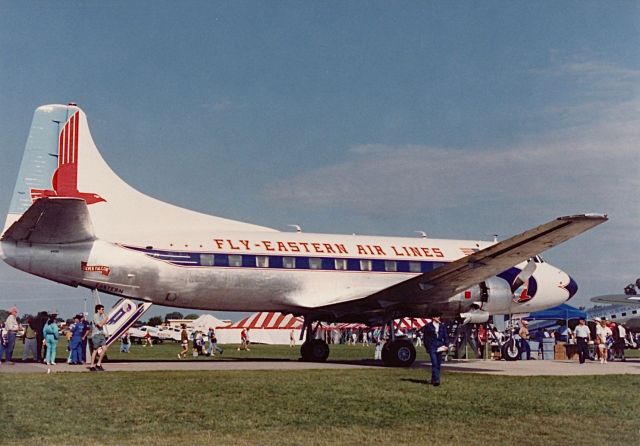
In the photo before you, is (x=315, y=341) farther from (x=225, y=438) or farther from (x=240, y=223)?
(x=225, y=438)

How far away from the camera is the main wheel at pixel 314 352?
2459 cm

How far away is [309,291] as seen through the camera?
22938mm

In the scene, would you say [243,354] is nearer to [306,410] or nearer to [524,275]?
[524,275]

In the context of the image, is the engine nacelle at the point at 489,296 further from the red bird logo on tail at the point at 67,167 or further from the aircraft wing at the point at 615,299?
the aircraft wing at the point at 615,299

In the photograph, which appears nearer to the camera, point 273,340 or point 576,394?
point 576,394

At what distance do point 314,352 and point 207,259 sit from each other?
216 inches

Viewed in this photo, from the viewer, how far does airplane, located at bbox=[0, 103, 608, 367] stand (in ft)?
63.2

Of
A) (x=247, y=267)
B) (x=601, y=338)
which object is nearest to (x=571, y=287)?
(x=601, y=338)

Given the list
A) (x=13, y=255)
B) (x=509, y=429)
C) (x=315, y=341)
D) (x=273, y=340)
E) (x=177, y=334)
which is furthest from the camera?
(x=177, y=334)

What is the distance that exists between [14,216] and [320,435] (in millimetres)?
12976

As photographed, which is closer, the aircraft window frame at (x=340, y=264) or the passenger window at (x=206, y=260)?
the passenger window at (x=206, y=260)

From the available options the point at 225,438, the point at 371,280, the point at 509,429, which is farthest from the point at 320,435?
the point at 371,280

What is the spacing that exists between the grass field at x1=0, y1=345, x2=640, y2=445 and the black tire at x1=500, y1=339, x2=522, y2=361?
40.0ft

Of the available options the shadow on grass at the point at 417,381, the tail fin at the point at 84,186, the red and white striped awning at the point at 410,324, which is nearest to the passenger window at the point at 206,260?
the tail fin at the point at 84,186
